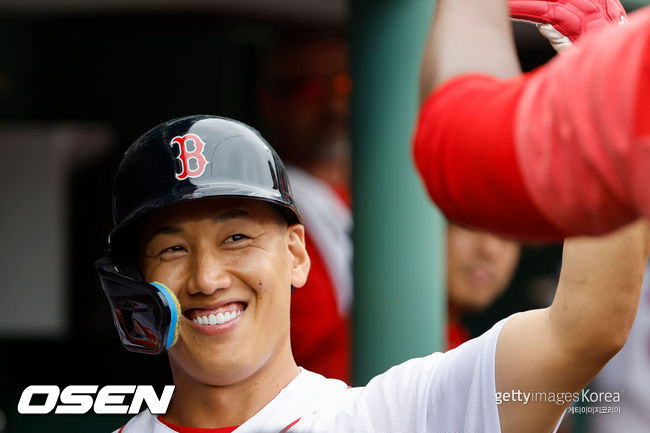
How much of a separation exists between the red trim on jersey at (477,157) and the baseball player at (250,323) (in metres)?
0.62

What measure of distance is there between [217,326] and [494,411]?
484mm

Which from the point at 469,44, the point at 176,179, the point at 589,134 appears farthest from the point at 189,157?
the point at 589,134

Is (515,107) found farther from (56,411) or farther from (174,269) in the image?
(56,411)

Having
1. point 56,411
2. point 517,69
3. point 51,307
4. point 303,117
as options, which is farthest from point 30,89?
point 517,69

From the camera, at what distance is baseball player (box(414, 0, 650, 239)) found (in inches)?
33.2

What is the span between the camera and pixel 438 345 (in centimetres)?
283

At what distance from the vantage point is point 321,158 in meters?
4.07

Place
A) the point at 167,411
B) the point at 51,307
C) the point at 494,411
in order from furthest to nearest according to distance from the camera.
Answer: the point at 51,307 < the point at 167,411 < the point at 494,411

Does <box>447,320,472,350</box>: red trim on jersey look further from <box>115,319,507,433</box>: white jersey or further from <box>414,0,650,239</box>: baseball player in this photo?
<box>414,0,650,239</box>: baseball player

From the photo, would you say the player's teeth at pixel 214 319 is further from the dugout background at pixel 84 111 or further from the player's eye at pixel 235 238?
the dugout background at pixel 84 111

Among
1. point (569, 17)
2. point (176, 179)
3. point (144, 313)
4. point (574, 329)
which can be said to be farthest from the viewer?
point (176, 179)

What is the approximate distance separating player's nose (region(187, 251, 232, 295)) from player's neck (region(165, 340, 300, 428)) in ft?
0.60

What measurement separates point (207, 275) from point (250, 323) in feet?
0.38

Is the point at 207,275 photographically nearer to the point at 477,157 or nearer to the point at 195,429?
the point at 195,429
